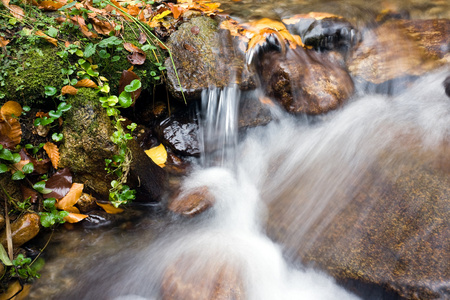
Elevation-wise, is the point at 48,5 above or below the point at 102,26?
above

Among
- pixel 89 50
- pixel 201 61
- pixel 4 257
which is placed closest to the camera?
pixel 4 257

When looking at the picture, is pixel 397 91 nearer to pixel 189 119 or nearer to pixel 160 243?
pixel 189 119

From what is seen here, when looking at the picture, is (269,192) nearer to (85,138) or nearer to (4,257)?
(85,138)

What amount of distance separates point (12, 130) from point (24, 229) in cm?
85

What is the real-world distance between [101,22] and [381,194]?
10.8ft

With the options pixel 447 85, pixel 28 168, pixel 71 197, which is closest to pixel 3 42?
pixel 28 168

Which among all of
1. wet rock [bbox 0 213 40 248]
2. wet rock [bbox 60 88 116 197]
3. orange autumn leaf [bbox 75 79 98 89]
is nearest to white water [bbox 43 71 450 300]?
wet rock [bbox 0 213 40 248]

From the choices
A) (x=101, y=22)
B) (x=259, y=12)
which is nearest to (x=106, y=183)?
(x=101, y=22)

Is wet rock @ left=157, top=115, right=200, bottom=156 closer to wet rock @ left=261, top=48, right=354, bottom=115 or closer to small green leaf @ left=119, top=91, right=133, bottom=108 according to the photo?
small green leaf @ left=119, top=91, right=133, bottom=108

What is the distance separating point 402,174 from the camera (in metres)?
2.69

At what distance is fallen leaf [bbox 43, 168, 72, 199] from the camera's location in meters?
2.59

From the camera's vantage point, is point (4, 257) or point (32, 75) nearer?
point (4, 257)

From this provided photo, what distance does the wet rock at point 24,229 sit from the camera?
239cm

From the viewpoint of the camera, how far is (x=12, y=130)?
2.42 metres
